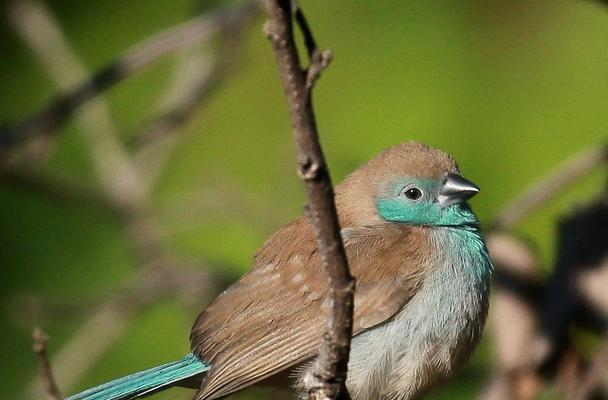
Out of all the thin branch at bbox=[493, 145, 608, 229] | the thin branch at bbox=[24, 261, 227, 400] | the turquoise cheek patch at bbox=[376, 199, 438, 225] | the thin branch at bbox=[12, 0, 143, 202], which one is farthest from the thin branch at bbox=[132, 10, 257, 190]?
the thin branch at bbox=[493, 145, 608, 229]

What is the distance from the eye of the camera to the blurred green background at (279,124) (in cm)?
562

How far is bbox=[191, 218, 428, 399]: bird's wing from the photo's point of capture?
3.90 metres

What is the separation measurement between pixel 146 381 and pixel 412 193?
104 cm

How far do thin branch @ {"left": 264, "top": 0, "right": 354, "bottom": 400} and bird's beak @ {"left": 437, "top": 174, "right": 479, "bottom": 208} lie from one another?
119 cm

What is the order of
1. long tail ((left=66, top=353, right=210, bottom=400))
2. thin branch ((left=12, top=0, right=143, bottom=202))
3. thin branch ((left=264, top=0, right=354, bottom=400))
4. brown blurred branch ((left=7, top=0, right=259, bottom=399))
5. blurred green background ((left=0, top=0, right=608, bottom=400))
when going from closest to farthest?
thin branch ((left=264, top=0, right=354, bottom=400)), long tail ((left=66, top=353, right=210, bottom=400)), brown blurred branch ((left=7, top=0, right=259, bottom=399)), thin branch ((left=12, top=0, right=143, bottom=202)), blurred green background ((left=0, top=0, right=608, bottom=400))

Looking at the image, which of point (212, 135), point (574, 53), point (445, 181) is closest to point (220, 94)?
point (212, 135)

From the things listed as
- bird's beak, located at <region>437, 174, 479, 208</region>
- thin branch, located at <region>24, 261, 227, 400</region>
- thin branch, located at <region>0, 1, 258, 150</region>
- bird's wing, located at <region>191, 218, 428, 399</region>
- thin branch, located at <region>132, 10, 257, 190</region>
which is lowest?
thin branch, located at <region>24, 261, 227, 400</region>

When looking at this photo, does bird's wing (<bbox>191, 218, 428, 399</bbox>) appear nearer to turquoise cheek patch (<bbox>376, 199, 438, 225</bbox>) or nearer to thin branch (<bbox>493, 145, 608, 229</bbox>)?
turquoise cheek patch (<bbox>376, 199, 438, 225</bbox>)

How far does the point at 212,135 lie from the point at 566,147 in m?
1.58

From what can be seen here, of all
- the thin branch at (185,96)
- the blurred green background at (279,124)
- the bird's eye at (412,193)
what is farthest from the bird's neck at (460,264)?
the thin branch at (185,96)

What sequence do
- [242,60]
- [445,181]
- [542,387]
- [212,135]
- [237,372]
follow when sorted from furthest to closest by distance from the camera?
[212,135], [242,60], [542,387], [445,181], [237,372]

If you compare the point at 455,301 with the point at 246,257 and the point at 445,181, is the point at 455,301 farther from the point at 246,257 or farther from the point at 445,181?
the point at 246,257

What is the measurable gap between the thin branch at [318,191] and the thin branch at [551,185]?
1934 mm

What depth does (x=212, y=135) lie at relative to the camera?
20.0 ft
